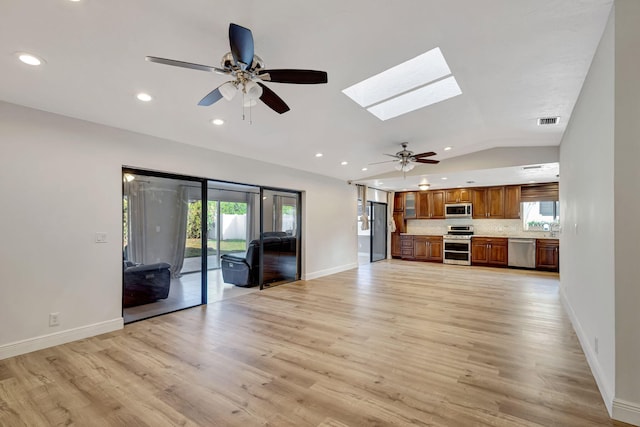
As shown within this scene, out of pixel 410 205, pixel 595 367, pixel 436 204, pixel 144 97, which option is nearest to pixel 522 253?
pixel 436 204

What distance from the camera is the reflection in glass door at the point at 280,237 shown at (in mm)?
6004

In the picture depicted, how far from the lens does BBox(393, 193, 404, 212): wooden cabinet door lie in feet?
33.8

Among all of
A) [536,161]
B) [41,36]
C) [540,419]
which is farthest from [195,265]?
[536,161]

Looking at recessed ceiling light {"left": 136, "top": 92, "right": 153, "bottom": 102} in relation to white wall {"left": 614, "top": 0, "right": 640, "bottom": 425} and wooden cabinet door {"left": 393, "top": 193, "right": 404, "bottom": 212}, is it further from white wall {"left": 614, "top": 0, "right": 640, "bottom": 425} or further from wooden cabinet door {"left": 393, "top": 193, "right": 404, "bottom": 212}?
wooden cabinet door {"left": 393, "top": 193, "right": 404, "bottom": 212}

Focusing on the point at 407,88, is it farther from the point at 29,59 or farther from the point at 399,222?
the point at 399,222

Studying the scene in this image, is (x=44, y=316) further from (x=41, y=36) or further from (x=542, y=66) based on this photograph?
(x=542, y=66)

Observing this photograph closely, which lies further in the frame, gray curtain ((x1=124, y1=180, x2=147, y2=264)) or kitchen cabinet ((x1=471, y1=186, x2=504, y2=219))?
kitchen cabinet ((x1=471, y1=186, x2=504, y2=219))

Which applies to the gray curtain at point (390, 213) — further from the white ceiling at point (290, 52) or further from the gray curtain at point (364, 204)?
the white ceiling at point (290, 52)

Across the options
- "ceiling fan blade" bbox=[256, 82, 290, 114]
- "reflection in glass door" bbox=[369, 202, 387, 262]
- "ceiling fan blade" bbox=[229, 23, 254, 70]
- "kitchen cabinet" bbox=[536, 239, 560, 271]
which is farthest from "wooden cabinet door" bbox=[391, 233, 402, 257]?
"ceiling fan blade" bbox=[229, 23, 254, 70]

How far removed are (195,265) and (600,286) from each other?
494 cm

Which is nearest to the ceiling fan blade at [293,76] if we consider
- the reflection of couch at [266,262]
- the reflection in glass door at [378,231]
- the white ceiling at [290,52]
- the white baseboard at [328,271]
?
the white ceiling at [290,52]

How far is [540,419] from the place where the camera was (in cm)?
197

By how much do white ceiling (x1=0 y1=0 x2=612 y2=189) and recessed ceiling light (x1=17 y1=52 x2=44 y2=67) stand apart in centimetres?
5

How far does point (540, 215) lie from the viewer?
837cm
